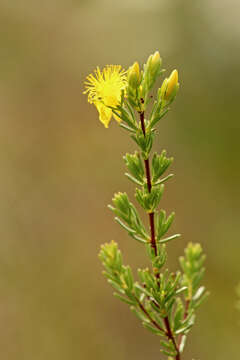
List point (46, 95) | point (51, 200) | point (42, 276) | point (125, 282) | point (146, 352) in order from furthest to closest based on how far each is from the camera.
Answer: point (46, 95)
point (51, 200)
point (42, 276)
point (146, 352)
point (125, 282)

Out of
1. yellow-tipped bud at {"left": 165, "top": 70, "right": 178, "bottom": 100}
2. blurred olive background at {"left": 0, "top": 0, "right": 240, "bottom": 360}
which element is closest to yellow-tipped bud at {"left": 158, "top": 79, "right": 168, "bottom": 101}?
yellow-tipped bud at {"left": 165, "top": 70, "right": 178, "bottom": 100}

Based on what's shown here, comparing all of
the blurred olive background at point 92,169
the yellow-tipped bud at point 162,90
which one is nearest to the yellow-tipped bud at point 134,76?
the yellow-tipped bud at point 162,90

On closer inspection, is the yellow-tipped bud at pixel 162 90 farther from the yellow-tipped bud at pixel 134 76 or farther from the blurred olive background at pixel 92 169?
the blurred olive background at pixel 92 169

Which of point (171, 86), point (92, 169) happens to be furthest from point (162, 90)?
point (92, 169)

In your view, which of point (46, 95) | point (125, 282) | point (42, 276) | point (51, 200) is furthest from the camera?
point (46, 95)

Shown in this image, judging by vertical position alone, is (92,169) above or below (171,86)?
above

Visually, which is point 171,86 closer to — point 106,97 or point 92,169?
point 106,97

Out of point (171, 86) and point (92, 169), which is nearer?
point (171, 86)

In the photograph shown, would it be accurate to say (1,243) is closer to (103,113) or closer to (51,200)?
(51,200)

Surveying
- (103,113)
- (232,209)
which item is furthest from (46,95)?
(103,113)
